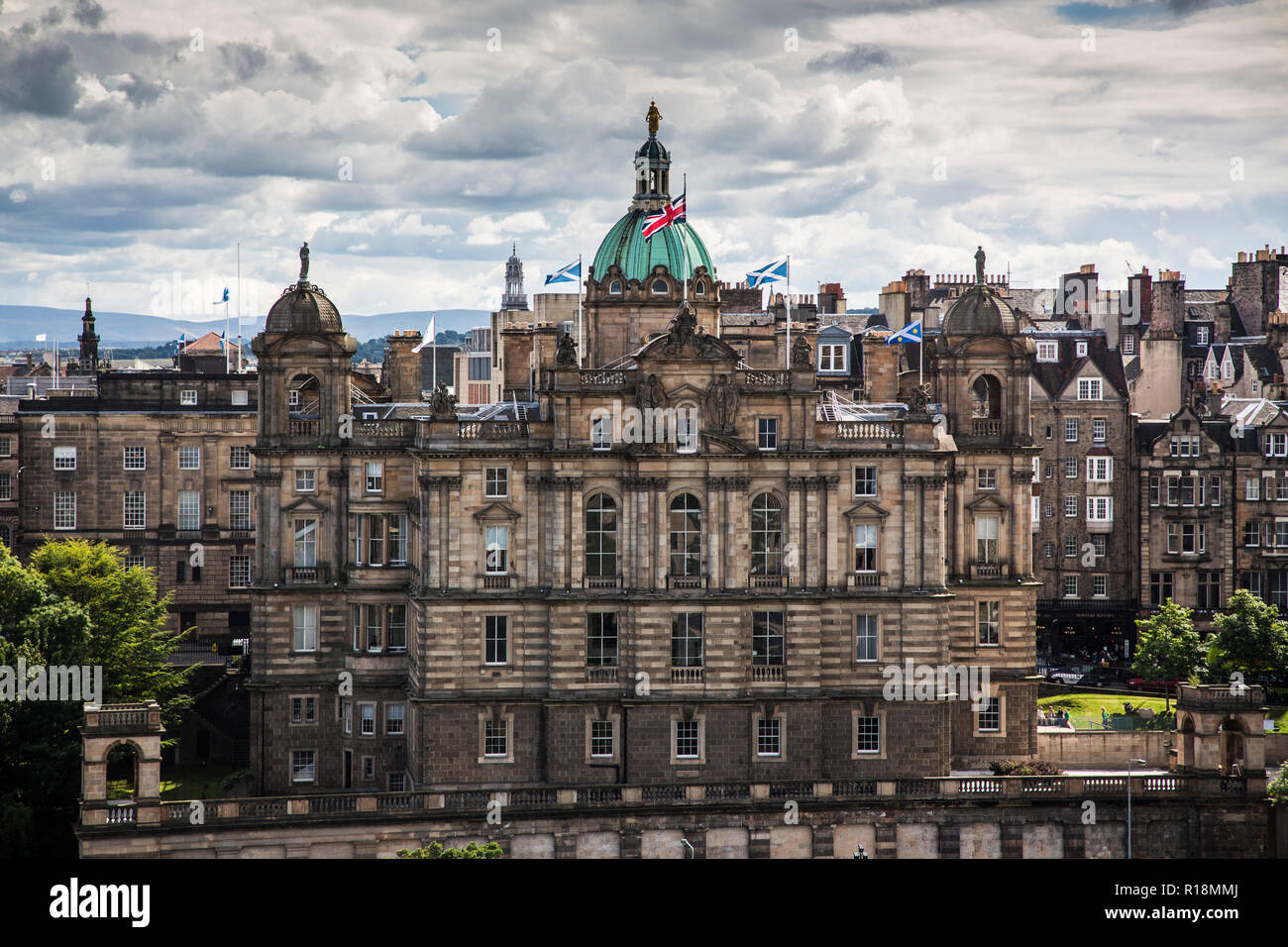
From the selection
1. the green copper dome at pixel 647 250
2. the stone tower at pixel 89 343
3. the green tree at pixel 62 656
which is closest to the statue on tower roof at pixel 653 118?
the green copper dome at pixel 647 250

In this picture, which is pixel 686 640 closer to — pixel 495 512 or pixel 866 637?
pixel 866 637

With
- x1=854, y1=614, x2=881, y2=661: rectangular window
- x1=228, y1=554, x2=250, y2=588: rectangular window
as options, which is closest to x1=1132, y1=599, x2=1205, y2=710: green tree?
x1=854, y1=614, x2=881, y2=661: rectangular window

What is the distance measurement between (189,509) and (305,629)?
34.3 metres

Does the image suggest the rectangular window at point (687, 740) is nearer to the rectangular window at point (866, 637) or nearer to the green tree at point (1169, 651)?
the rectangular window at point (866, 637)

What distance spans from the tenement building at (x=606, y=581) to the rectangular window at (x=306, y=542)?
107mm

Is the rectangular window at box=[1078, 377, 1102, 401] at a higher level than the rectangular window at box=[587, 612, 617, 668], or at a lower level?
higher

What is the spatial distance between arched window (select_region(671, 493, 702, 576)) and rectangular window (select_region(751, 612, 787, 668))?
148 inches

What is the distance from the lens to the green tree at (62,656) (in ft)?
278

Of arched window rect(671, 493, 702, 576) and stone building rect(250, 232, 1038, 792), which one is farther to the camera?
arched window rect(671, 493, 702, 576)

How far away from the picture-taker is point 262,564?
9050cm

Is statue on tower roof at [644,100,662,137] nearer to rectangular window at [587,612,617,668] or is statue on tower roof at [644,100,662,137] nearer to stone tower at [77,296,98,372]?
rectangular window at [587,612,617,668]

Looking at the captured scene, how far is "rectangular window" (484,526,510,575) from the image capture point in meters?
86.1

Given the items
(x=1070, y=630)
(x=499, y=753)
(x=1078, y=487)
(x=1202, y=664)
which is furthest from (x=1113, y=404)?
(x=499, y=753)
